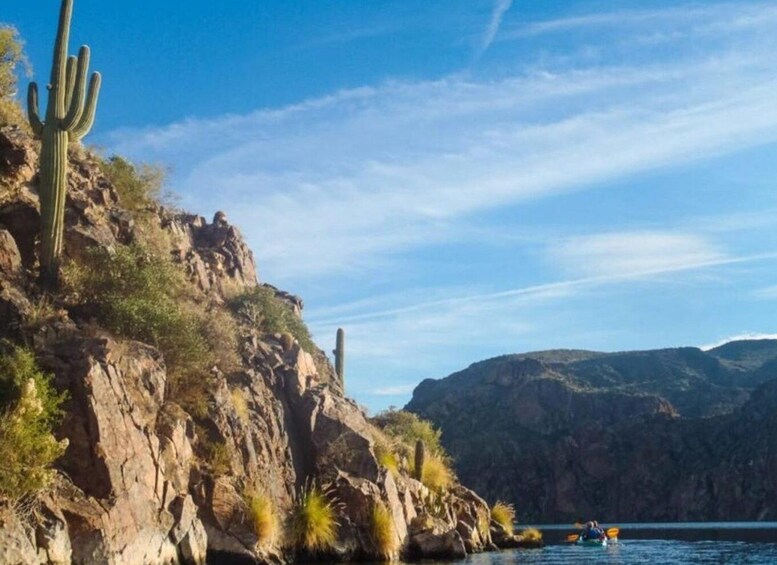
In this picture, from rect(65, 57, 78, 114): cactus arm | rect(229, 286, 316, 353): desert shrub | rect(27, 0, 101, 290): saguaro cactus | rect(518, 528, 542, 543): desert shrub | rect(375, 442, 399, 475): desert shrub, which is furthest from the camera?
rect(518, 528, 542, 543): desert shrub

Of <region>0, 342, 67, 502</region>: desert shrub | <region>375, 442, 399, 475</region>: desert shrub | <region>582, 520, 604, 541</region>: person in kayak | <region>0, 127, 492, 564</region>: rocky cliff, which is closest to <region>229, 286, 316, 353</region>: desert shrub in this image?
<region>0, 127, 492, 564</region>: rocky cliff

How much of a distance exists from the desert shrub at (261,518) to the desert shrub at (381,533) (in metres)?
5.83

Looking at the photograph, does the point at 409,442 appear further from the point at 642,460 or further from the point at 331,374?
the point at 642,460

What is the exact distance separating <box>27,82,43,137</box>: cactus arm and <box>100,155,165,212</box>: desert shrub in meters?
10.2

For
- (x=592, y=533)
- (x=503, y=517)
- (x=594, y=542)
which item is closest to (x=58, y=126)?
(x=503, y=517)

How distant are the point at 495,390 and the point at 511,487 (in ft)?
96.5

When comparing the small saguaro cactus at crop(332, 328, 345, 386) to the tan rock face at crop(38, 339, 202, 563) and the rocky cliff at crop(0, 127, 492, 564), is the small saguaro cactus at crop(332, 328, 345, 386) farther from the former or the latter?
the tan rock face at crop(38, 339, 202, 563)

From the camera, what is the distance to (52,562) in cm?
2784

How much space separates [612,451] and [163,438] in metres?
143

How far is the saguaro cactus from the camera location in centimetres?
3856

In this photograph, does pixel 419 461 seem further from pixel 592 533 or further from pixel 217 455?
pixel 592 533

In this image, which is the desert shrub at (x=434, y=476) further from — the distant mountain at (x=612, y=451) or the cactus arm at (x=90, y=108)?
the distant mountain at (x=612, y=451)

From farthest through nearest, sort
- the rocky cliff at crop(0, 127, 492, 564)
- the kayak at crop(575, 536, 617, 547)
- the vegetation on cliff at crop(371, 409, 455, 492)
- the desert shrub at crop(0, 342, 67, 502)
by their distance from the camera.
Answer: the kayak at crop(575, 536, 617, 547), the vegetation on cliff at crop(371, 409, 455, 492), the rocky cliff at crop(0, 127, 492, 564), the desert shrub at crop(0, 342, 67, 502)

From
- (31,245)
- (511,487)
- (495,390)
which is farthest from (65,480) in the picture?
(495,390)
